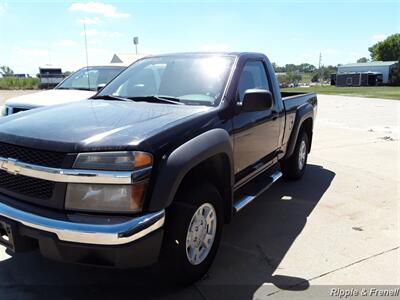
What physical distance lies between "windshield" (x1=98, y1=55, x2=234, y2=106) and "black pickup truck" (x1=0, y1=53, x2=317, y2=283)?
0.06 feet

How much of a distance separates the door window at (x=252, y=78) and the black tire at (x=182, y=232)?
47.7 inches

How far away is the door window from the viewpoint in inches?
164

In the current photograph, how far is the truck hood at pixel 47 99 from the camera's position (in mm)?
6523

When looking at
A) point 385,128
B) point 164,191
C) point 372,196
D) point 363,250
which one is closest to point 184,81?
point 164,191

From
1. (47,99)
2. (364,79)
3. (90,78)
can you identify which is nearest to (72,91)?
(90,78)

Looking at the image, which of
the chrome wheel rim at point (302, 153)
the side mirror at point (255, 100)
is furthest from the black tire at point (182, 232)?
the chrome wheel rim at point (302, 153)

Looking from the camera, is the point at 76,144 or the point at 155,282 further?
the point at 155,282

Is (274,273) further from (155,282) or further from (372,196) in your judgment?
(372,196)

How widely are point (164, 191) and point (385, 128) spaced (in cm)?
1049

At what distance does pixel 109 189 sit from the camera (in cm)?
261

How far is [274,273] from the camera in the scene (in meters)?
3.45

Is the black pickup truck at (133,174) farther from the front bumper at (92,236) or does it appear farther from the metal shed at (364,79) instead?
the metal shed at (364,79)

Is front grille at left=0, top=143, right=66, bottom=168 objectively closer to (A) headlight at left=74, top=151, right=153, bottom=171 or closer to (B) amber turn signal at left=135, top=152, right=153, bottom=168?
(A) headlight at left=74, top=151, right=153, bottom=171

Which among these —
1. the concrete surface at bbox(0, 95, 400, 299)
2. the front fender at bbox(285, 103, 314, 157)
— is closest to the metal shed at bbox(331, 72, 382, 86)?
the concrete surface at bbox(0, 95, 400, 299)
